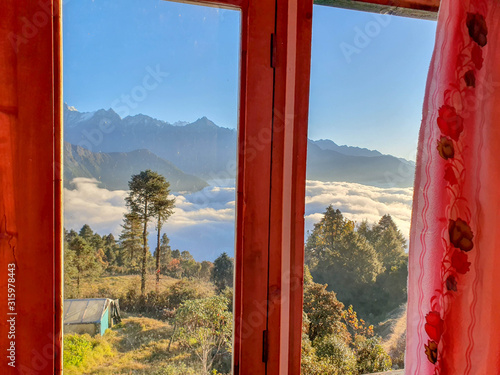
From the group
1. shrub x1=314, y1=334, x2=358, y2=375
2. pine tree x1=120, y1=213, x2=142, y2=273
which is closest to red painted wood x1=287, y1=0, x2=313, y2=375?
shrub x1=314, y1=334, x2=358, y2=375

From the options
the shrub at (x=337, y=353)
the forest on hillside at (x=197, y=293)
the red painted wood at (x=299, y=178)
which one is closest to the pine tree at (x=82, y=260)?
the forest on hillside at (x=197, y=293)

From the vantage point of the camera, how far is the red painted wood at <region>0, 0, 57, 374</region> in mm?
834

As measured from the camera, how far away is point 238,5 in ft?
3.22

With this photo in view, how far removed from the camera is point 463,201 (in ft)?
3.03

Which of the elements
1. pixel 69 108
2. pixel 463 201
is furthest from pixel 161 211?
pixel 463 201

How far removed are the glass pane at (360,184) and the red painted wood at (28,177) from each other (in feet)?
2.56

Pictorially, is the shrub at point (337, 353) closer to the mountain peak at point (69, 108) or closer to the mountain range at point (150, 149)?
the mountain range at point (150, 149)

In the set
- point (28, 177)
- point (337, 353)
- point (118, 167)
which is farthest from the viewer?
point (337, 353)

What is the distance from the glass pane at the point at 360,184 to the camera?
3.59 feet

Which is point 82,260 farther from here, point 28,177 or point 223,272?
point 223,272

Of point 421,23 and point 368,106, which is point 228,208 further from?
point 421,23

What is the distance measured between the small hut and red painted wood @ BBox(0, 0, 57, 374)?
55mm

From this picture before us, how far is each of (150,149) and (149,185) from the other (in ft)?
0.36

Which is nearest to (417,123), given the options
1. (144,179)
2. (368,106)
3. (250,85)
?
(368,106)
